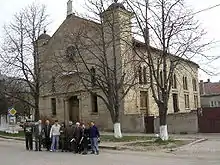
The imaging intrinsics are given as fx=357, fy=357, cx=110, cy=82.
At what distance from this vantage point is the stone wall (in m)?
29.8

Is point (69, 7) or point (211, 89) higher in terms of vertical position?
point (69, 7)

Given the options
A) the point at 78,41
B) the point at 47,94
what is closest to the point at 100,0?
the point at 78,41

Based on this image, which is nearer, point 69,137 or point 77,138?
point 77,138

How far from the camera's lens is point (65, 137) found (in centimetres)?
2020

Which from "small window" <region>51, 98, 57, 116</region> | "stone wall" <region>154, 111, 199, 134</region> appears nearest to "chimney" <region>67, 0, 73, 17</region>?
"small window" <region>51, 98, 57, 116</region>

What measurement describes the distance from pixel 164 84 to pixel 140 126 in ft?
37.7

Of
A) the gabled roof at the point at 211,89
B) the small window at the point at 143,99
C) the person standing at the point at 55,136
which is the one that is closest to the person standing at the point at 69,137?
the person standing at the point at 55,136

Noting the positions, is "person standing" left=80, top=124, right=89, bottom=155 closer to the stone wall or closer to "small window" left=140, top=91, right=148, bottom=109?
the stone wall

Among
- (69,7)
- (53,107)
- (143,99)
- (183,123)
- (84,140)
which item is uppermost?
(69,7)

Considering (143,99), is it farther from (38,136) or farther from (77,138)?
(77,138)

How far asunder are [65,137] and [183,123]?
13348mm

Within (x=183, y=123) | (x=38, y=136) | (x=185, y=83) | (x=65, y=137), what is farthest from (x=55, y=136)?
(x=185, y=83)

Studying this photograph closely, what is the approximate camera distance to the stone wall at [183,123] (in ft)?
97.7

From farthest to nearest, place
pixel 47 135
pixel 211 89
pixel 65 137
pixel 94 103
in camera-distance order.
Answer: pixel 211 89, pixel 94 103, pixel 47 135, pixel 65 137
